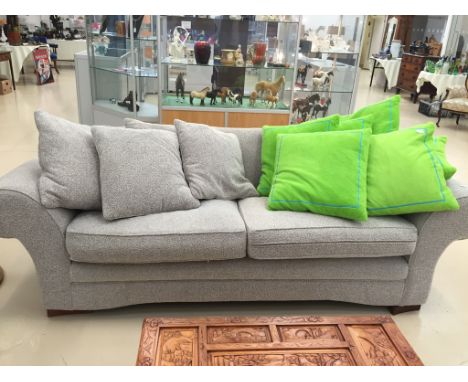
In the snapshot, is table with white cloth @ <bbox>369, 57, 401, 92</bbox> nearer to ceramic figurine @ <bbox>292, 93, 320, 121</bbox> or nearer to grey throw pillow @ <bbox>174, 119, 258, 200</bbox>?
ceramic figurine @ <bbox>292, 93, 320, 121</bbox>

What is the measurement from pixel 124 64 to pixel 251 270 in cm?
325

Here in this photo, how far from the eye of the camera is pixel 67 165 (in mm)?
1844

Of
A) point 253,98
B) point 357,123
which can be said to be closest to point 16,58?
point 253,98

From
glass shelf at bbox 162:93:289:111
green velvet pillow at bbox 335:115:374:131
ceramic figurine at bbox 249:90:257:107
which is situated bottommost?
glass shelf at bbox 162:93:289:111

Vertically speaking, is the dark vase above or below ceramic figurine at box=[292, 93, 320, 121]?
above

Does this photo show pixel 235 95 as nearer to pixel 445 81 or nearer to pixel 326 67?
pixel 326 67

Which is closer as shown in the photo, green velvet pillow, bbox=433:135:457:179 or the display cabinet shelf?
green velvet pillow, bbox=433:135:457:179

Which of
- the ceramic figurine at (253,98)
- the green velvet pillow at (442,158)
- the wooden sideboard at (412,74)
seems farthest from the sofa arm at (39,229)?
the wooden sideboard at (412,74)

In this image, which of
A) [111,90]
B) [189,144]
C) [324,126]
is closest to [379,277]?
[324,126]

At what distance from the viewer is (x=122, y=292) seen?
1.84 meters

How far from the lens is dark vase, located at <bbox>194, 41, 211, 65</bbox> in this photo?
390cm

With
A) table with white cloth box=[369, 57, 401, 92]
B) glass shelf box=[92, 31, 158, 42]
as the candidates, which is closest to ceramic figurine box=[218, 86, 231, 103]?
glass shelf box=[92, 31, 158, 42]

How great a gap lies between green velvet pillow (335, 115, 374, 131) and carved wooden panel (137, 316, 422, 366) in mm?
1093

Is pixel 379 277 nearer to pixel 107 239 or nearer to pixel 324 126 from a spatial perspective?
pixel 324 126
